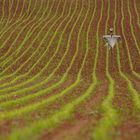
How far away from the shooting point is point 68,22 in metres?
49.6

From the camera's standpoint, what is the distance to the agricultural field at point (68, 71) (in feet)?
43.1

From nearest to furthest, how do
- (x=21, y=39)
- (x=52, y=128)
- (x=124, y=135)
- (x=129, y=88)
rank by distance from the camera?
(x=124, y=135), (x=52, y=128), (x=129, y=88), (x=21, y=39)

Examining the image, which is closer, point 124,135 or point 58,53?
point 124,135

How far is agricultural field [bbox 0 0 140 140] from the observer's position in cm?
1312

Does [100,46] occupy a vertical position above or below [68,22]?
below

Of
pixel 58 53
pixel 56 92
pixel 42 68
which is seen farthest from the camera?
pixel 58 53

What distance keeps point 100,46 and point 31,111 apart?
27.1 meters

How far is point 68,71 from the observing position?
33.9 m

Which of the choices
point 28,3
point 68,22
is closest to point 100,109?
point 68,22

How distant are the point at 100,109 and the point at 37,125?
4412 millimetres

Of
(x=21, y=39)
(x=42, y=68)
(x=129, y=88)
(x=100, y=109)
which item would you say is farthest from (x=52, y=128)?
(x=21, y=39)

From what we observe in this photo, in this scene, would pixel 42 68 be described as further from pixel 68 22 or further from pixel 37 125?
pixel 37 125

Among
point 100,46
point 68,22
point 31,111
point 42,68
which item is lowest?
point 31,111

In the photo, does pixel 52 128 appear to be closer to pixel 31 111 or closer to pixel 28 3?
pixel 31 111
